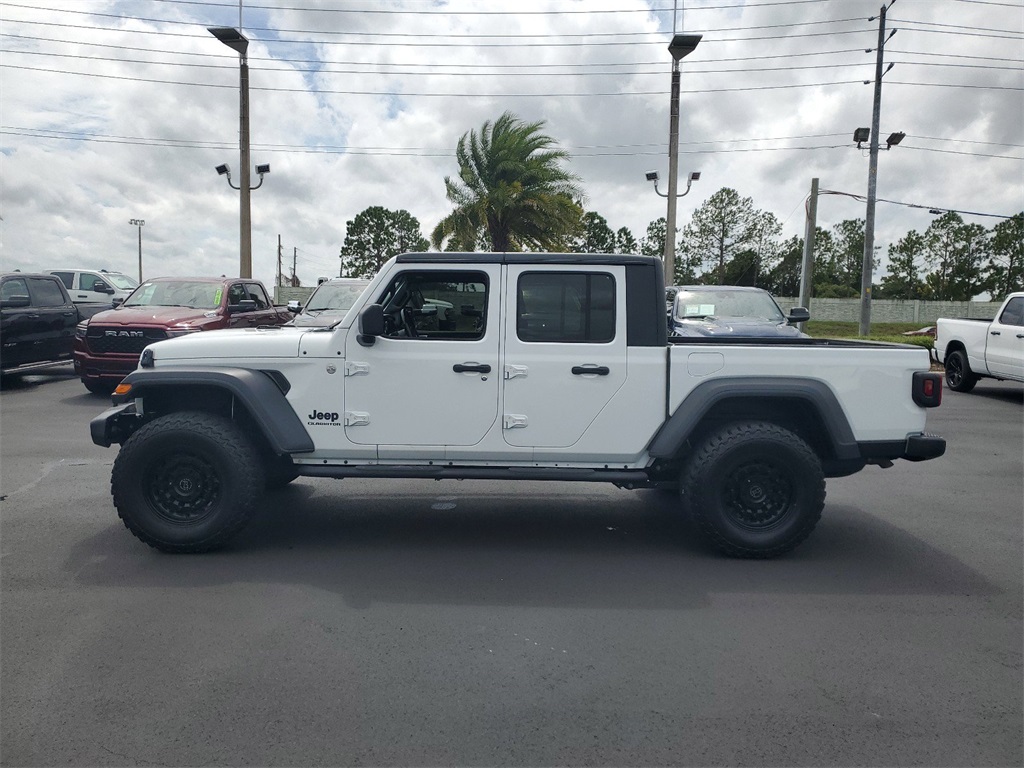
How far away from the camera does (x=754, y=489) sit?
509 cm

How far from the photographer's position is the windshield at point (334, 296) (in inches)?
482

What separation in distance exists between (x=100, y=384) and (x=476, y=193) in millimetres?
17590

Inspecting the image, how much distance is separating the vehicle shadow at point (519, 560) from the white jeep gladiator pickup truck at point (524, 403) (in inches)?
11.4

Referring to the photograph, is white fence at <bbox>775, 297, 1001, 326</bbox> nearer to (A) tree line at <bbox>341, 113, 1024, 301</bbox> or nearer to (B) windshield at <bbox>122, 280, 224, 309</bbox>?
(A) tree line at <bbox>341, 113, 1024, 301</bbox>

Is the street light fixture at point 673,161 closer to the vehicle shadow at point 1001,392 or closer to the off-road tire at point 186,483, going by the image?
the vehicle shadow at point 1001,392

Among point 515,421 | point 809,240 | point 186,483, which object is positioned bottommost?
point 186,483

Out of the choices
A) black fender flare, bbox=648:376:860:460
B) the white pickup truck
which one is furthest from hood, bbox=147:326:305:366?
the white pickup truck

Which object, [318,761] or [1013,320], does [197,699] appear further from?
[1013,320]

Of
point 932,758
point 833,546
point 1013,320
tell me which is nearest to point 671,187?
point 1013,320

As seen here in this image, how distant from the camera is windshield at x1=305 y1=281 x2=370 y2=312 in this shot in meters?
12.2

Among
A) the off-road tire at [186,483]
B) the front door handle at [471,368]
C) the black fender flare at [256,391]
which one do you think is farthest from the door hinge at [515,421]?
the off-road tire at [186,483]

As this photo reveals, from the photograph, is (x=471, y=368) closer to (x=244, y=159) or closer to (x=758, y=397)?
(x=758, y=397)

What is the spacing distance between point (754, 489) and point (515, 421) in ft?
5.24

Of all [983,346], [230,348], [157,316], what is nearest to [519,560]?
[230,348]
